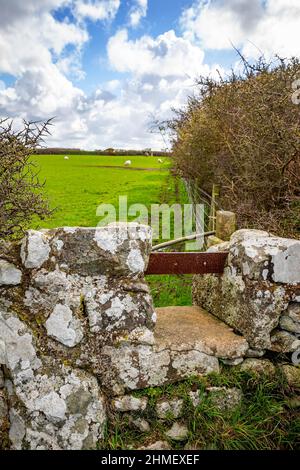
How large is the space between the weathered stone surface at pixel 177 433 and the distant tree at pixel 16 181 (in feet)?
5.97

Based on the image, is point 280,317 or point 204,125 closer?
point 280,317

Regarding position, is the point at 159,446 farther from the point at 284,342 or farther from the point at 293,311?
the point at 293,311

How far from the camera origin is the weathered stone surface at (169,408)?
2.70 meters

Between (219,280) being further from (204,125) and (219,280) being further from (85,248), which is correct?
(204,125)

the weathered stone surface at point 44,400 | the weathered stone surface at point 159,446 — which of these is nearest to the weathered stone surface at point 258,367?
the weathered stone surface at point 159,446

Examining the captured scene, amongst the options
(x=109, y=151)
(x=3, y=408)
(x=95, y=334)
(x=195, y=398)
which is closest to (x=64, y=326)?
(x=95, y=334)

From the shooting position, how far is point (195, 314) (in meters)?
3.46

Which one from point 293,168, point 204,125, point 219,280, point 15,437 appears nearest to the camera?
point 15,437

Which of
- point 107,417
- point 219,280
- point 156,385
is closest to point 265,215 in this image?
point 219,280

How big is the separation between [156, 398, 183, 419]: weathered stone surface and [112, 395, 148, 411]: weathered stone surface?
107 mm

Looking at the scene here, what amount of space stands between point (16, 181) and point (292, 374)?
8.27 feet

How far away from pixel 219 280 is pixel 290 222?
156cm

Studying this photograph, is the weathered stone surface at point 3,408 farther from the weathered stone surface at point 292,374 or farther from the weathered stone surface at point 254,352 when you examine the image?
the weathered stone surface at point 292,374

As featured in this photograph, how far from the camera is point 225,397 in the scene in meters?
2.84
